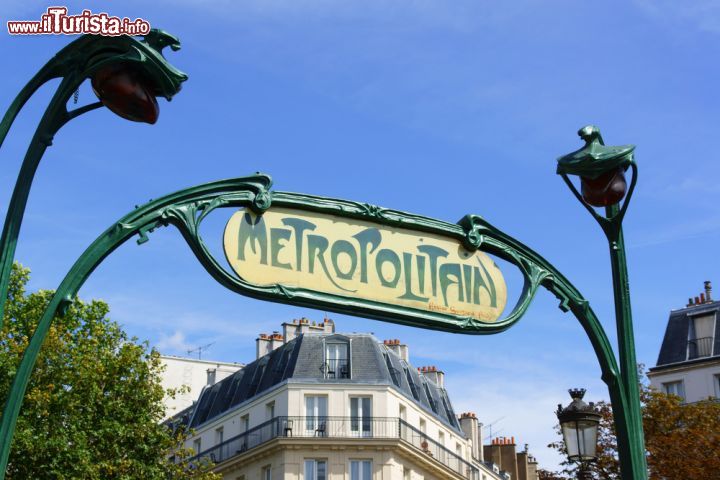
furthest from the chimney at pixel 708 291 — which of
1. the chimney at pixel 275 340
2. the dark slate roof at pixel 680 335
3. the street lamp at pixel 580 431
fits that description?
the street lamp at pixel 580 431

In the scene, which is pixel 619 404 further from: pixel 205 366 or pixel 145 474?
pixel 205 366

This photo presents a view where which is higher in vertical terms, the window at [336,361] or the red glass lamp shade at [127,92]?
the window at [336,361]

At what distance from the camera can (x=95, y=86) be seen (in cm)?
589

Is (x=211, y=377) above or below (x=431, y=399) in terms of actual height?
above

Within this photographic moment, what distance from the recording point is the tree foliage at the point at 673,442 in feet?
102

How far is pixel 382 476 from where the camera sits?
4500 cm

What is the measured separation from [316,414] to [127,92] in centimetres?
4101

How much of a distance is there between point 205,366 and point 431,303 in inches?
2118

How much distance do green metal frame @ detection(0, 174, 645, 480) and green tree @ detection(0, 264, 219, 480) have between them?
67.3ft

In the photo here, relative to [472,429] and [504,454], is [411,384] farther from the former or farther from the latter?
[504,454]

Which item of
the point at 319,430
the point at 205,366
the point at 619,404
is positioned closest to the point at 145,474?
the point at 319,430

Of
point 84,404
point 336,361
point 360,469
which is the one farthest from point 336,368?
point 84,404

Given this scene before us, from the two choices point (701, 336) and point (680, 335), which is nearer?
point (701, 336)

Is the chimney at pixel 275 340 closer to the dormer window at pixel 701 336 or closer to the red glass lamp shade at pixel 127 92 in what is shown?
the dormer window at pixel 701 336
